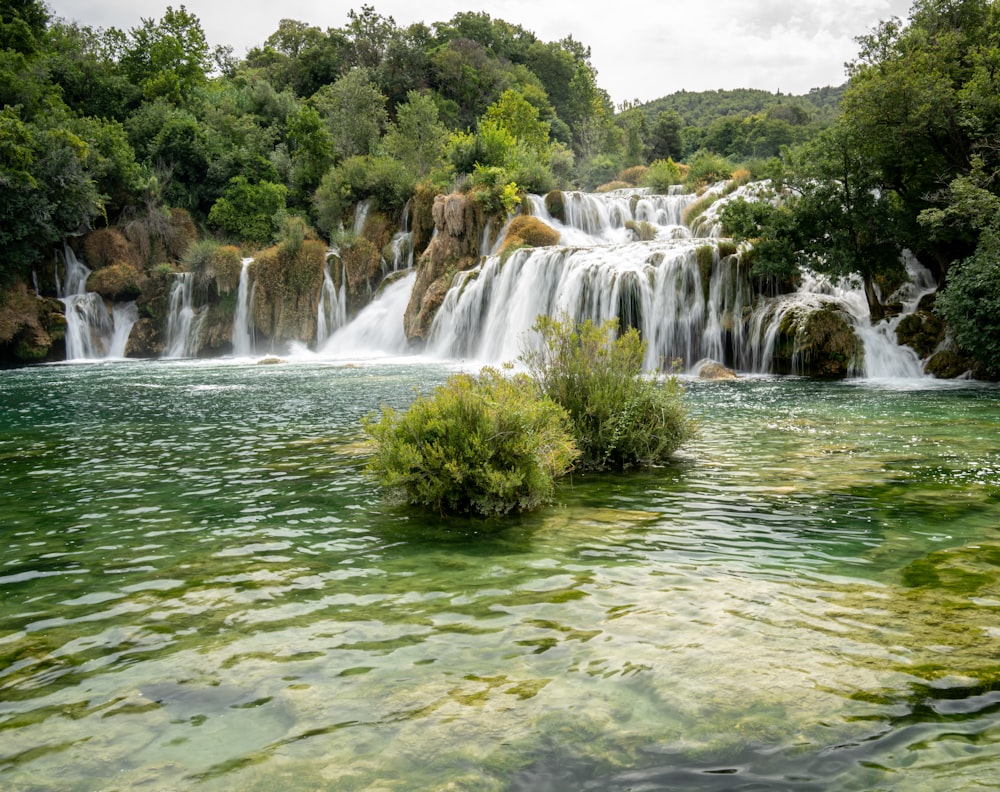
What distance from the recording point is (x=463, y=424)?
6477mm

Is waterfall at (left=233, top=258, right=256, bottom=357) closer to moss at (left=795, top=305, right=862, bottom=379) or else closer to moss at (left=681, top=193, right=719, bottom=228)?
moss at (left=681, top=193, right=719, bottom=228)

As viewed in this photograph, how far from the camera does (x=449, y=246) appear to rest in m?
32.9

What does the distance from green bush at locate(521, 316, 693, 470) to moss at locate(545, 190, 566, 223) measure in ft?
88.9

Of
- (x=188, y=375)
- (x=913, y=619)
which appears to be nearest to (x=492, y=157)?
(x=188, y=375)

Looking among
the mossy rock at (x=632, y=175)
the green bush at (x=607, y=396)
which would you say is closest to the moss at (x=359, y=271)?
the mossy rock at (x=632, y=175)

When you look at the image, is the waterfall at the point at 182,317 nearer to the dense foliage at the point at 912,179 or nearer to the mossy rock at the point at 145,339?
the mossy rock at the point at 145,339

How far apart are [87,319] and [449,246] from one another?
18610 millimetres

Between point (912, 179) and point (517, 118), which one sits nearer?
point (912, 179)

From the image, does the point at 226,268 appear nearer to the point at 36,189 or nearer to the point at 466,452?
the point at 36,189

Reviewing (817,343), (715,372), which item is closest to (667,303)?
(715,372)

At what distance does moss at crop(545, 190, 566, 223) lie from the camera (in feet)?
113

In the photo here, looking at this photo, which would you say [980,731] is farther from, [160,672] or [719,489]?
[719,489]

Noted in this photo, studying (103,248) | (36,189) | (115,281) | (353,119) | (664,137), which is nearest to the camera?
(36,189)

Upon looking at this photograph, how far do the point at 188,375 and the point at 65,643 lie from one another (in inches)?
864
